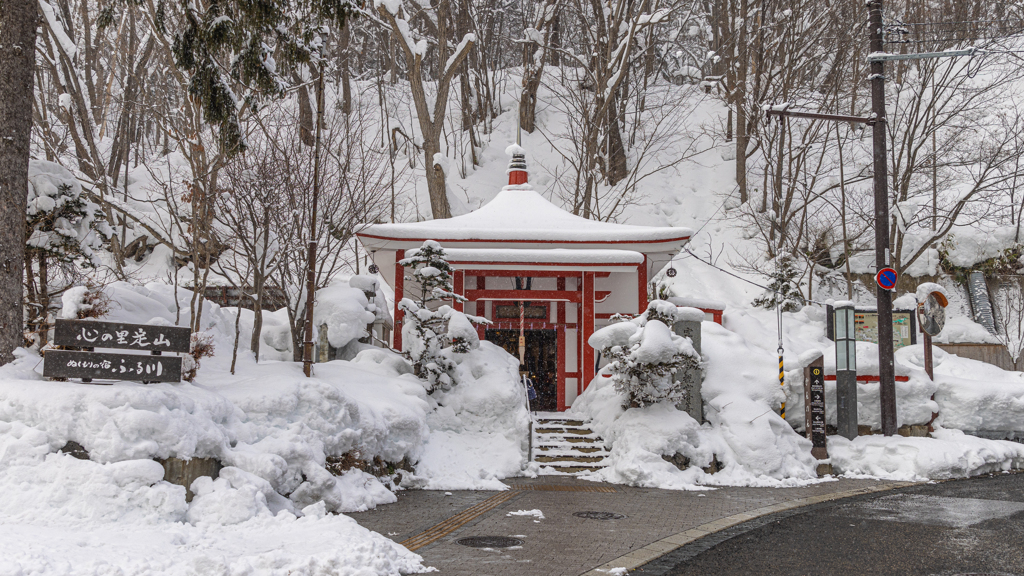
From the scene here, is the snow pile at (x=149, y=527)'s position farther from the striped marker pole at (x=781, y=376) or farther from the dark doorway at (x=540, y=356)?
the dark doorway at (x=540, y=356)

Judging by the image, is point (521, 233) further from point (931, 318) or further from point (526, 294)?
point (931, 318)

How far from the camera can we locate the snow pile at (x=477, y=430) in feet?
36.5

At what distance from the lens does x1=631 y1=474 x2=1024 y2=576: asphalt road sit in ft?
21.0

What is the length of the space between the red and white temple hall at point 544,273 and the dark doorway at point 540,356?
0.08ft

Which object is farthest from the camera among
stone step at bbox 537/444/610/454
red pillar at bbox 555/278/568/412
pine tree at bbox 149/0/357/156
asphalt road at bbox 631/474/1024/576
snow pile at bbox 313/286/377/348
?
red pillar at bbox 555/278/568/412

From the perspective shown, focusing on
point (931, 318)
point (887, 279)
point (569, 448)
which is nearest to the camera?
point (569, 448)

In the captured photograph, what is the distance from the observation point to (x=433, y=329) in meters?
13.0

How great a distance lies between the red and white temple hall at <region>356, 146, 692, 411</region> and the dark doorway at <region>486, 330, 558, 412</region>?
2cm

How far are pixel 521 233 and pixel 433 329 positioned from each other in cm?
480

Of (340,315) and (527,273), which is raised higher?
(527,273)

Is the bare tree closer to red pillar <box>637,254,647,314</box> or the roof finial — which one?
the roof finial

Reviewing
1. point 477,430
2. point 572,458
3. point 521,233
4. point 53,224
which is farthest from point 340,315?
point 53,224

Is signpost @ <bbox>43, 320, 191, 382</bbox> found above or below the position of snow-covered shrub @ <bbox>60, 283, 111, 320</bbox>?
below

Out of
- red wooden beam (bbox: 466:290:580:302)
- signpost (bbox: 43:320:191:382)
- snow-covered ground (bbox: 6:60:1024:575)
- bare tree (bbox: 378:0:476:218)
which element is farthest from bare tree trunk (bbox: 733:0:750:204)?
signpost (bbox: 43:320:191:382)
